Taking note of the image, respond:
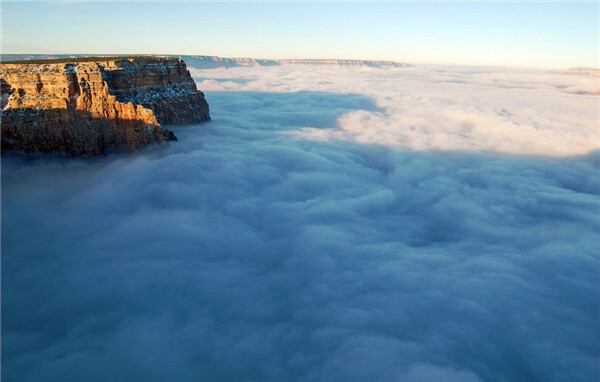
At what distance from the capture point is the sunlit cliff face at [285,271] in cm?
1479

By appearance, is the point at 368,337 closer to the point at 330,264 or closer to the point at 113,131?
the point at 330,264

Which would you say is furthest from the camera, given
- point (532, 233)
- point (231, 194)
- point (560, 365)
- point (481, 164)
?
point (481, 164)

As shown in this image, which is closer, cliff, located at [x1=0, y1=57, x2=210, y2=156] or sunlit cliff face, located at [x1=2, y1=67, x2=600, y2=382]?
sunlit cliff face, located at [x1=2, y1=67, x2=600, y2=382]

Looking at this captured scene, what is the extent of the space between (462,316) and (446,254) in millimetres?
7863

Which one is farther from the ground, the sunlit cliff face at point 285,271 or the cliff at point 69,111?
the cliff at point 69,111

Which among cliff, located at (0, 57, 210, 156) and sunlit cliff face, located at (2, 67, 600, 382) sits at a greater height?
cliff, located at (0, 57, 210, 156)

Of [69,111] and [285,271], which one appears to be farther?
[69,111]

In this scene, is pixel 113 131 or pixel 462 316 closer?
pixel 462 316

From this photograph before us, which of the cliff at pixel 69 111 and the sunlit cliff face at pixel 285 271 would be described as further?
the cliff at pixel 69 111

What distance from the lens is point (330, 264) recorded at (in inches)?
858

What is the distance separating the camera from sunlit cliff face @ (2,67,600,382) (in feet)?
48.5

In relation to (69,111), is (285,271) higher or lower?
lower

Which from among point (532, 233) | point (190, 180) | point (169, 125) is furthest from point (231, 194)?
point (532, 233)

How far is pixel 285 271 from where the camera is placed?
70.5ft
